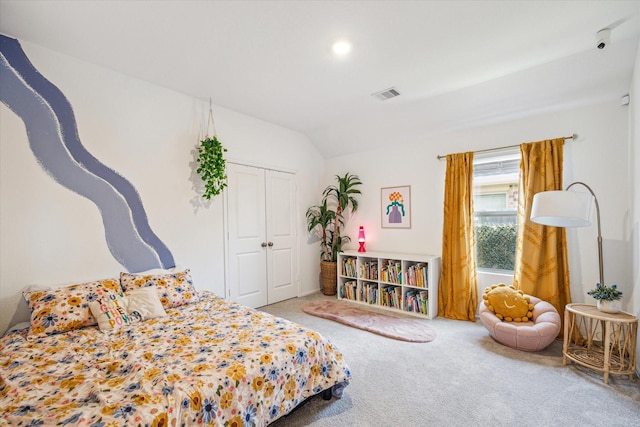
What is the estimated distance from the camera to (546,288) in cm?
305

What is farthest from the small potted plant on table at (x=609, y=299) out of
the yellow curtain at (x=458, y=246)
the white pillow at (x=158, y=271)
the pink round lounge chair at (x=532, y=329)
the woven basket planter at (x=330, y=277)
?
the white pillow at (x=158, y=271)

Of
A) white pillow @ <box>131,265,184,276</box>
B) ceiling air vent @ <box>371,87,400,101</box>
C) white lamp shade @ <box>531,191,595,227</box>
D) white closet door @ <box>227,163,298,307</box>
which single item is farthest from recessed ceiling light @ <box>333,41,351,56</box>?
white pillow @ <box>131,265,184,276</box>

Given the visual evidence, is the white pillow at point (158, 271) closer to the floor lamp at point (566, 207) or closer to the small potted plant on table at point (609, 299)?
the floor lamp at point (566, 207)

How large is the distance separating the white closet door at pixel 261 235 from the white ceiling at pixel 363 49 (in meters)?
1.11

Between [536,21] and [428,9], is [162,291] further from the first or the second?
[536,21]

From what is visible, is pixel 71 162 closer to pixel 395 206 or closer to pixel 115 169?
pixel 115 169

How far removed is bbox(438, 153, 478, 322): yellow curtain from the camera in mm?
3607

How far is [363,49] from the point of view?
2492 millimetres

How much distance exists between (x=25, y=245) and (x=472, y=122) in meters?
4.71

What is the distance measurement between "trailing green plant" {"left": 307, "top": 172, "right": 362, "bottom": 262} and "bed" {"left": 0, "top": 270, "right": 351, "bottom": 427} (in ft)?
8.16

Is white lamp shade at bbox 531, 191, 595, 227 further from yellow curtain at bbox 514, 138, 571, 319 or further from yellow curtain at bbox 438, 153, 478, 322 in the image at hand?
yellow curtain at bbox 438, 153, 478, 322

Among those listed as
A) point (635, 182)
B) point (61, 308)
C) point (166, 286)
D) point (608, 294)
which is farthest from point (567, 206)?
point (61, 308)

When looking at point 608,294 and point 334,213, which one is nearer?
point 608,294

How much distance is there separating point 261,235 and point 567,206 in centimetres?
344
